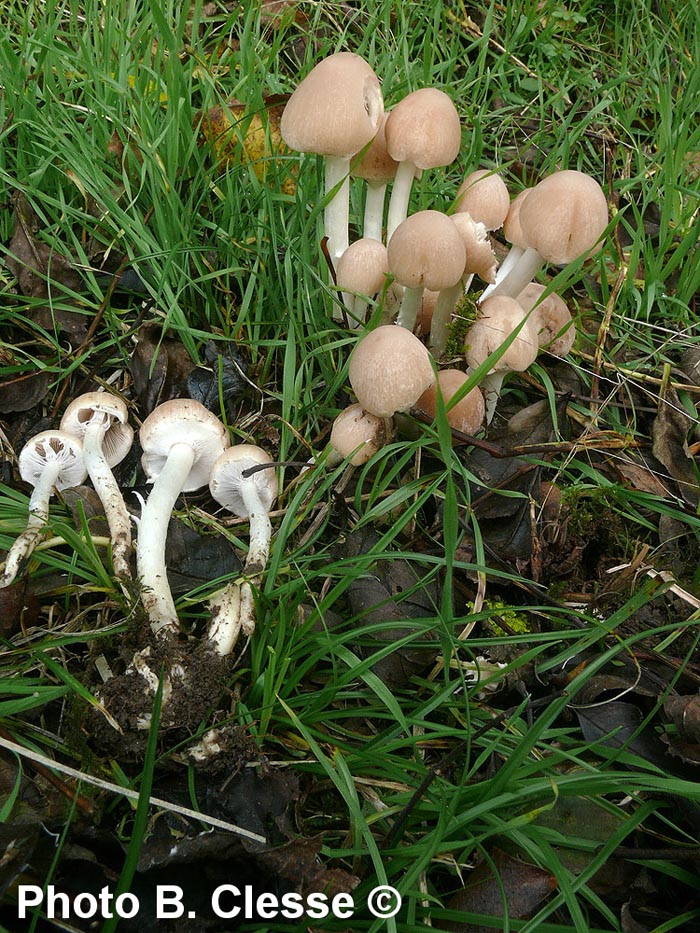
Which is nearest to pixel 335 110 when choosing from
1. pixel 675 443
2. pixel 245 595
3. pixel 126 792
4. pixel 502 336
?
pixel 502 336

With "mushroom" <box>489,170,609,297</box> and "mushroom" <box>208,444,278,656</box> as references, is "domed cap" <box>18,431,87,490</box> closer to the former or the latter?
"mushroom" <box>208,444,278,656</box>

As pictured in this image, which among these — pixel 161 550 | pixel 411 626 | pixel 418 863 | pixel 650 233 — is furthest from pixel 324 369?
pixel 650 233

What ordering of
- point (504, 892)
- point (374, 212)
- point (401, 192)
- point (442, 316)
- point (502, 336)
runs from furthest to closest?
point (374, 212) → point (401, 192) → point (442, 316) → point (502, 336) → point (504, 892)

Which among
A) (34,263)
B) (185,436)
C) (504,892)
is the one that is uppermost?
(34,263)

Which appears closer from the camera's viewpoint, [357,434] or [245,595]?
[245,595]

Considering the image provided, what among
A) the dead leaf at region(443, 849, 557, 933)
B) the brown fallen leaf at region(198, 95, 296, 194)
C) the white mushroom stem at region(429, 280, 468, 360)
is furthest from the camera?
the brown fallen leaf at region(198, 95, 296, 194)

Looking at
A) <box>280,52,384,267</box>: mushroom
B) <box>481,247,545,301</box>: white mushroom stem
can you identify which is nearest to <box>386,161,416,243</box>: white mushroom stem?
<box>280,52,384,267</box>: mushroom

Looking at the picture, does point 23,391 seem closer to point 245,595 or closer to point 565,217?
point 245,595

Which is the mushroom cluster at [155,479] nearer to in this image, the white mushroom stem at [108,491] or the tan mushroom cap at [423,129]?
the white mushroom stem at [108,491]
